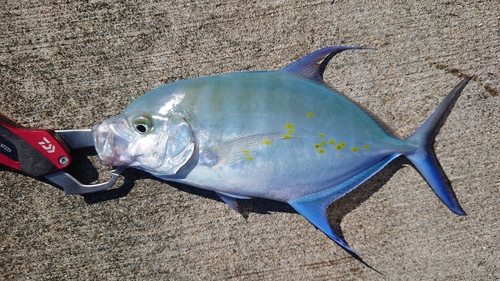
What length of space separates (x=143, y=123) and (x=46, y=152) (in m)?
0.52

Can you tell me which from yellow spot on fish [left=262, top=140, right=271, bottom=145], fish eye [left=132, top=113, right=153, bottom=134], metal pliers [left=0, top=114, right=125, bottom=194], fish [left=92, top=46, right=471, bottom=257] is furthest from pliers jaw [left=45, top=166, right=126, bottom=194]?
yellow spot on fish [left=262, top=140, right=271, bottom=145]

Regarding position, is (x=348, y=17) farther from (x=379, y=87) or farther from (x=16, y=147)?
(x=16, y=147)

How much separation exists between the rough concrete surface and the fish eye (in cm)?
30

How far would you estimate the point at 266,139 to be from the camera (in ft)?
5.14

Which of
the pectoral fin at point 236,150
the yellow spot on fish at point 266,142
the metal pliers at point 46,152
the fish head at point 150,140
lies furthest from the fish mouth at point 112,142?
the yellow spot on fish at point 266,142

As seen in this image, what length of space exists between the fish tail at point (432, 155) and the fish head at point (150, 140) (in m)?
1.04

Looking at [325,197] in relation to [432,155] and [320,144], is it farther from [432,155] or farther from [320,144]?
[432,155]

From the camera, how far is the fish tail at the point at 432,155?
1656 millimetres

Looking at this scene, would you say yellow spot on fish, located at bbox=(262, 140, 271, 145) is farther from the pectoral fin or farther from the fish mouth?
the fish mouth

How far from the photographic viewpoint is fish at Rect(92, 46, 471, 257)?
1543mm

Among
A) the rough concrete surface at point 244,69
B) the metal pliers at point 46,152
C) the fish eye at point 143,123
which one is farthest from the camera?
the rough concrete surface at point 244,69

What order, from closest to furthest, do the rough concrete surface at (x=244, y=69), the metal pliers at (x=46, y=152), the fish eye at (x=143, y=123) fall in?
1. the fish eye at (x=143, y=123)
2. the metal pliers at (x=46, y=152)
3. the rough concrete surface at (x=244, y=69)

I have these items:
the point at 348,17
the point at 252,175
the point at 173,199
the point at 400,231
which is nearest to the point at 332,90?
the point at 348,17

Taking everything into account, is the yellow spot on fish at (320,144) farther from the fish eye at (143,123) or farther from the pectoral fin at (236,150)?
the fish eye at (143,123)
